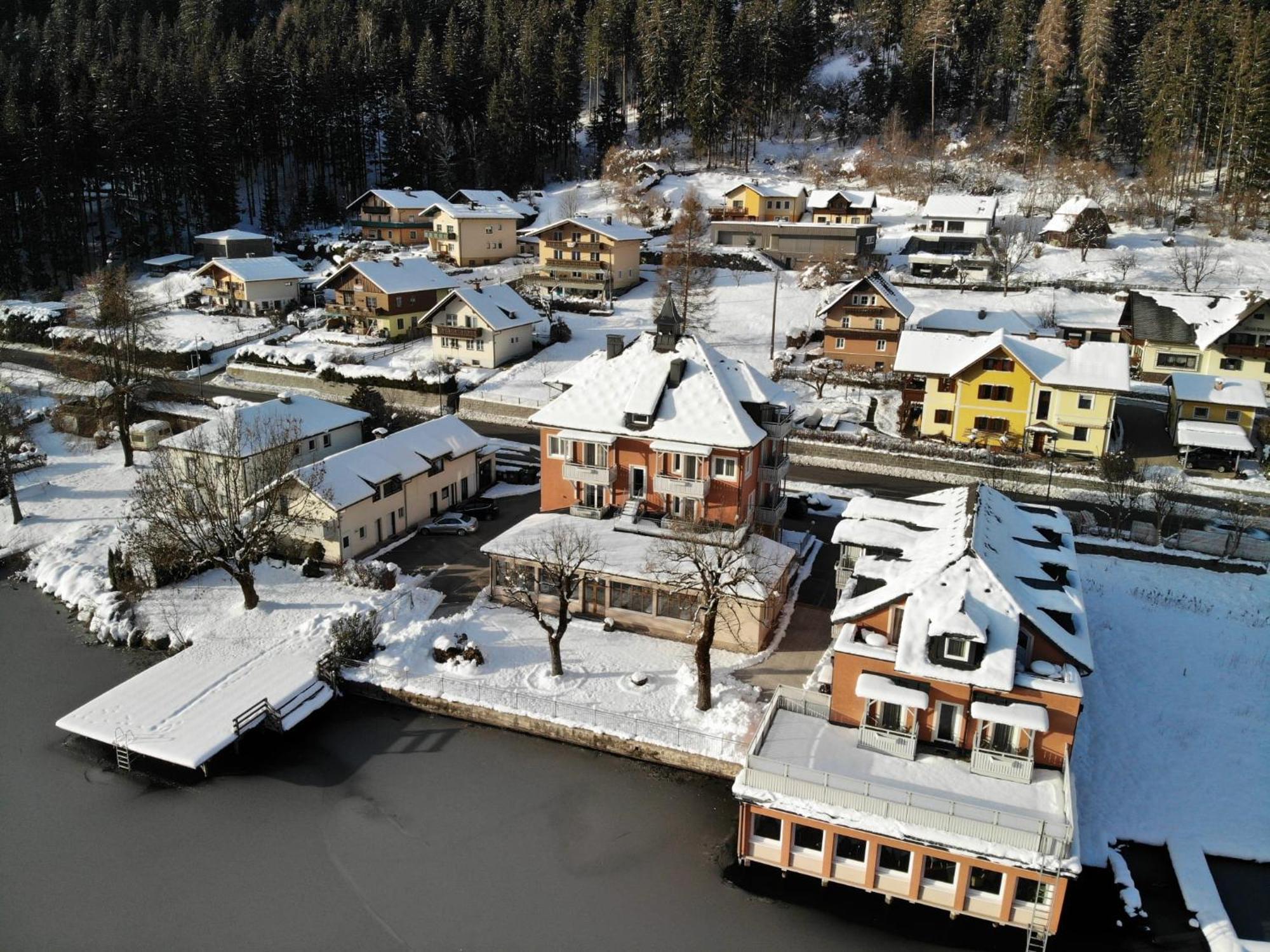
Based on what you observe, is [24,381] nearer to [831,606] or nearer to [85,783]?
[85,783]

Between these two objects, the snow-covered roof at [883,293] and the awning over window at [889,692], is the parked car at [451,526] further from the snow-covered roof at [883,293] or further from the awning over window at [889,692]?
the snow-covered roof at [883,293]

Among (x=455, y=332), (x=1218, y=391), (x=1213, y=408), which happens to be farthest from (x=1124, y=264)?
(x=455, y=332)

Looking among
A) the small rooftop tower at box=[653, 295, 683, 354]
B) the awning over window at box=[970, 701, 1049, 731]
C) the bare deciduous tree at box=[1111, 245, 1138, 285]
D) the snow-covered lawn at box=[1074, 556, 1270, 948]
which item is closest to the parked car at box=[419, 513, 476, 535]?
the small rooftop tower at box=[653, 295, 683, 354]

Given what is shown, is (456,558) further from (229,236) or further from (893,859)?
(229,236)

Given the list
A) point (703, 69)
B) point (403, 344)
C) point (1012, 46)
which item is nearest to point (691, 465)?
point (403, 344)

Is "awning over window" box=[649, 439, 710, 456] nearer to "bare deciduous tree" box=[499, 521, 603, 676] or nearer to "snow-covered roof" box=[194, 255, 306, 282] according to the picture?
"bare deciduous tree" box=[499, 521, 603, 676]
